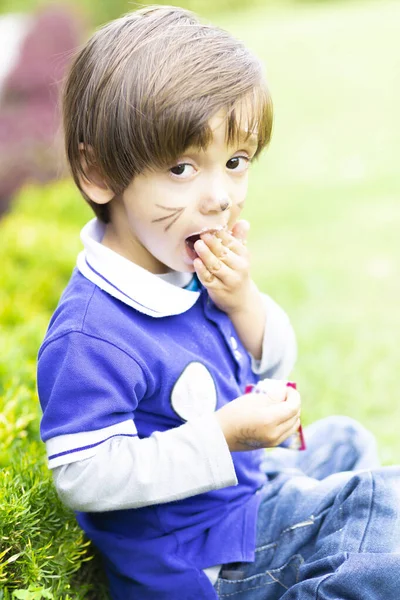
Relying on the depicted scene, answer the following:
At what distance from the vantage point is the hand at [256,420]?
1.85 metres

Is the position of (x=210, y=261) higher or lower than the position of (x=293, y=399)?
higher

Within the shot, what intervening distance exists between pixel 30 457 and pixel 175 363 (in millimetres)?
590

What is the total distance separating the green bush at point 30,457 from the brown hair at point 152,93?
0.78m

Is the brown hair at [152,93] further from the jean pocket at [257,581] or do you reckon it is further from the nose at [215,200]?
the jean pocket at [257,581]

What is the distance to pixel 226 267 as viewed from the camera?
2033mm

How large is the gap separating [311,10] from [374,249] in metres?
14.3

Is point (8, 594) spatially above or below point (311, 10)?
above

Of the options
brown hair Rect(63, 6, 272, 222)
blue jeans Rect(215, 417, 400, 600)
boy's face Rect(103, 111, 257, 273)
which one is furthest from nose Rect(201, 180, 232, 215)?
blue jeans Rect(215, 417, 400, 600)

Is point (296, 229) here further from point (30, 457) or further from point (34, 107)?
point (30, 457)

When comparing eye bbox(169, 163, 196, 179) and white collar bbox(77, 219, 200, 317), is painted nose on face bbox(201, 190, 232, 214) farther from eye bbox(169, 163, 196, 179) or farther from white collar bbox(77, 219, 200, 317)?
white collar bbox(77, 219, 200, 317)

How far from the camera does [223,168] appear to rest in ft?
6.24

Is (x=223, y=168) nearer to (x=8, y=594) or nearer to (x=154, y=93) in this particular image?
(x=154, y=93)

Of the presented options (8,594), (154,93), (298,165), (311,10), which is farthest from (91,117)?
(311,10)

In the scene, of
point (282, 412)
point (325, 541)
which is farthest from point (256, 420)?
point (325, 541)
